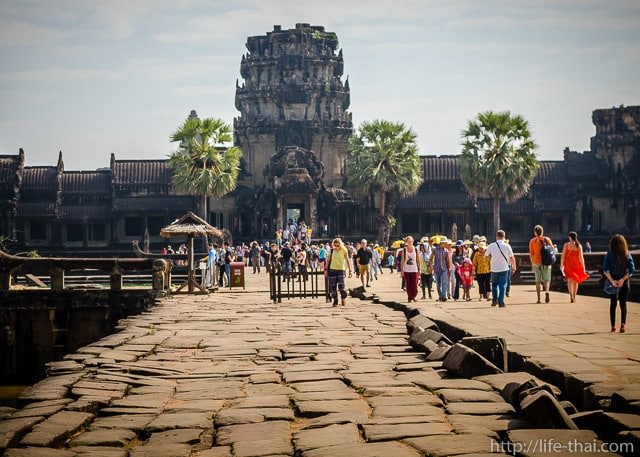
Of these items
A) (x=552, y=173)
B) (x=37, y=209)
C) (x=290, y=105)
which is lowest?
(x=37, y=209)

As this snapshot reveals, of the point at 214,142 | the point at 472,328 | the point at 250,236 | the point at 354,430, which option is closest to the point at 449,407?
the point at 354,430

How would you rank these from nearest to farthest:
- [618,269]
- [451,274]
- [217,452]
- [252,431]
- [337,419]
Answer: [217,452]
[252,431]
[337,419]
[618,269]
[451,274]

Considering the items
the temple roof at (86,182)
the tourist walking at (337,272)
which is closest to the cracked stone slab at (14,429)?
the tourist walking at (337,272)

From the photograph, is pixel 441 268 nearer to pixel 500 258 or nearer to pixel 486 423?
pixel 500 258

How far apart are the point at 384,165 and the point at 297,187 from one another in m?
5.24

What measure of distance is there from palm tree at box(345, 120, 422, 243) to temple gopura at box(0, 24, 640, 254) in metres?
2.29

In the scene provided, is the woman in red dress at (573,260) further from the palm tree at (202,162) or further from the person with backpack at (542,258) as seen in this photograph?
the palm tree at (202,162)

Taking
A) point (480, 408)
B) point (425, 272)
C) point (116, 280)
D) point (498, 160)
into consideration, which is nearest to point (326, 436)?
point (480, 408)

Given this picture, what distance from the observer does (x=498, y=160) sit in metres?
62.6

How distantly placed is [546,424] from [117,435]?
125 inches

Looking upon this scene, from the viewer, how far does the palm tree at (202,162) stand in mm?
62625

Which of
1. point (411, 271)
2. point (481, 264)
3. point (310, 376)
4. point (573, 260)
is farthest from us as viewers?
point (481, 264)

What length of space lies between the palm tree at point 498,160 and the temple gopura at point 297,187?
572 cm

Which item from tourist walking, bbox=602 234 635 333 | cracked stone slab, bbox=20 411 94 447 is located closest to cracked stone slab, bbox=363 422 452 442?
cracked stone slab, bbox=20 411 94 447
